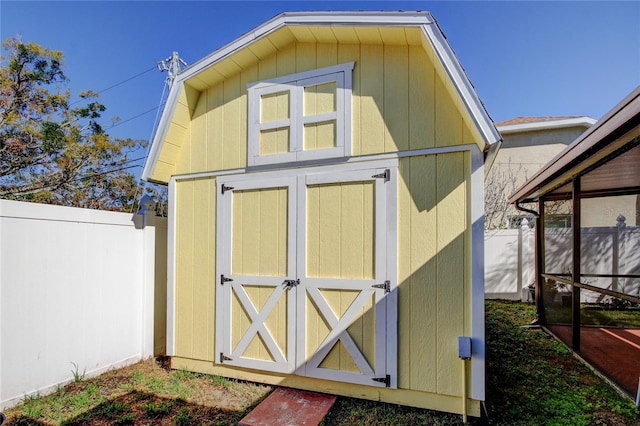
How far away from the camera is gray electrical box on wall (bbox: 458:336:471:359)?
2.61 metres

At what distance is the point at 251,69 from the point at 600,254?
25.8ft

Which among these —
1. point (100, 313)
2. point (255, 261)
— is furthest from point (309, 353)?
point (100, 313)

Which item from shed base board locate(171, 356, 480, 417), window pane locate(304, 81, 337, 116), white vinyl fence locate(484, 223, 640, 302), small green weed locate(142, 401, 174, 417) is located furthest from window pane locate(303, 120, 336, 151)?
white vinyl fence locate(484, 223, 640, 302)

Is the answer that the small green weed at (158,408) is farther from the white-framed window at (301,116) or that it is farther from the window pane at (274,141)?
the window pane at (274,141)

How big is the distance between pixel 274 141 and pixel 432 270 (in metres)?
2.12

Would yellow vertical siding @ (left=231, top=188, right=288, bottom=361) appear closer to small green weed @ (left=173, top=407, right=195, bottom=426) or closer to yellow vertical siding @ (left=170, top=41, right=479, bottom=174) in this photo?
yellow vertical siding @ (left=170, top=41, right=479, bottom=174)

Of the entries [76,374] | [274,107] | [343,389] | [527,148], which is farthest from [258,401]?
[527,148]

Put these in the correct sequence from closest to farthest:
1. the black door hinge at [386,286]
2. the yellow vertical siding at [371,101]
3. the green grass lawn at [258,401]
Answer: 1. the green grass lawn at [258,401]
2. the black door hinge at [386,286]
3. the yellow vertical siding at [371,101]

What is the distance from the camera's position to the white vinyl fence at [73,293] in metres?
2.85

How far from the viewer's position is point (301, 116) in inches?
132

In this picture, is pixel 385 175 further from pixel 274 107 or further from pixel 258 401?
pixel 258 401

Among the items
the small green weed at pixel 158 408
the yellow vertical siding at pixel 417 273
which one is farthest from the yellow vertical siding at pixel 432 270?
Answer: the small green weed at pixel 158 408

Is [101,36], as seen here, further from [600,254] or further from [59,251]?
[600,254]

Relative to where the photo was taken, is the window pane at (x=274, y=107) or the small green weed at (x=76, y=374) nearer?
the small green weed at (x=76, y=374)
